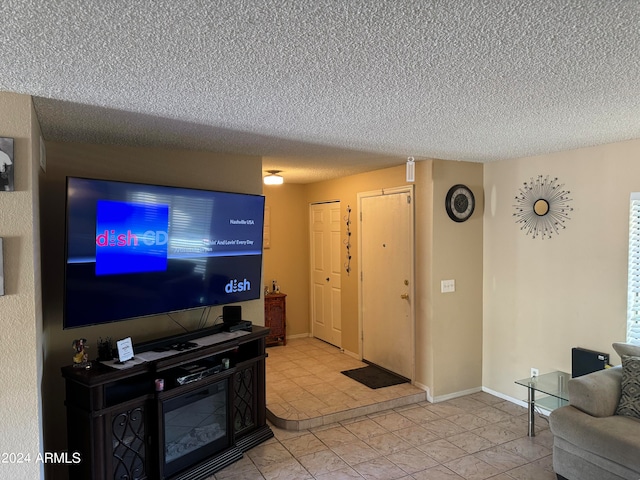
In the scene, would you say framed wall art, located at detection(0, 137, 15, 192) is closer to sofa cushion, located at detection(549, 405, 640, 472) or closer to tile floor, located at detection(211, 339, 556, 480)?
tile floor, located at detection(211, 339, 556, 480)

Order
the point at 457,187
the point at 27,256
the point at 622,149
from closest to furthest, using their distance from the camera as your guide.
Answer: the point at 27,256, the point at 622,149, the point at 457,187

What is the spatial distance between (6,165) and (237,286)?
6.35 ft

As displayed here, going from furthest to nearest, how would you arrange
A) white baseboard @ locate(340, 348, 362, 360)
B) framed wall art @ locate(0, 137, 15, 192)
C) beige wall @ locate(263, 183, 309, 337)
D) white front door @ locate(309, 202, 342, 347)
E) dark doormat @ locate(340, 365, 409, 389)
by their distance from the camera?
1. beige wall @ locate(263, 183, 309, 337)
2. white front door @ locate(309, 202, 342, 347)
3. white baseboard @ locate(340, 348, 362, 360)
4. dark doormat @ locate(340, 365, 409, 389)
5. framed wall art @ locate(0, 137, 15, 192)

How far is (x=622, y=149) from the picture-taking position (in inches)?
136

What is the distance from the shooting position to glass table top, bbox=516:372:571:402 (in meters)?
3.57

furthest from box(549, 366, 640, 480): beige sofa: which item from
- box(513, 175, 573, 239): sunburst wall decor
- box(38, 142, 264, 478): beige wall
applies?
box(38, 142, 264, 478): beige wall

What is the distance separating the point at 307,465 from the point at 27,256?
234cm

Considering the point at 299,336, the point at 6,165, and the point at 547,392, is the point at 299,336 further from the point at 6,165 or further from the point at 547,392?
Answer: the point at 6,165

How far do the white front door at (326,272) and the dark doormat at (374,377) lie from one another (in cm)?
89

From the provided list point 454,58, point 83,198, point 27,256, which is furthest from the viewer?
point 83,198

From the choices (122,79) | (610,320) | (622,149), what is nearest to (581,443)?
(610,320)

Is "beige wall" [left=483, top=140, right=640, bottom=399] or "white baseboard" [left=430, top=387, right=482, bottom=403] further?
"white baseboard" [left=430, top=387, right=482, bottom=403]

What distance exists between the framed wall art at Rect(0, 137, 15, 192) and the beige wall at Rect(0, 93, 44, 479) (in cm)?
2

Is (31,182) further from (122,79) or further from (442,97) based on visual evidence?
(442,97)
